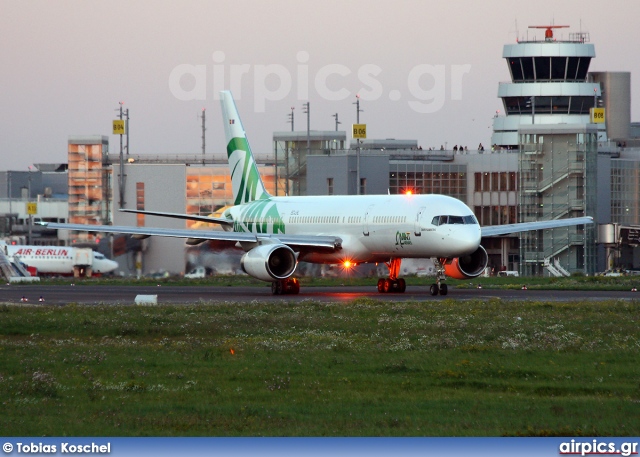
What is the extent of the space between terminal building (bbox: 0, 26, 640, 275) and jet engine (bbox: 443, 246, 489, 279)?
31789 millimetres

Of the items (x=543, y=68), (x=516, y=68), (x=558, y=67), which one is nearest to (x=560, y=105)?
(x=558, y=67)

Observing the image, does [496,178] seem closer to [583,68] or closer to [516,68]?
[516,68]

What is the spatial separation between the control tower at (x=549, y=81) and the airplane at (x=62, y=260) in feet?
195

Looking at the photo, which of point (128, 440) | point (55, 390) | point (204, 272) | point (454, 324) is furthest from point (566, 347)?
point (204, 272)

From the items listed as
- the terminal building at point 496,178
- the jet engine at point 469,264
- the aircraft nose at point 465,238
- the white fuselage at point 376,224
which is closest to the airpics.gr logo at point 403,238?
the white fuselage at point 376,224

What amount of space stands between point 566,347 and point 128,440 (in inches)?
510

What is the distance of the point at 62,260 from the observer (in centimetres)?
9544

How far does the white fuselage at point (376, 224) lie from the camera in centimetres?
4497

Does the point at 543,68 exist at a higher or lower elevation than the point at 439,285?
higher

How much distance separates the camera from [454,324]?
2947cm

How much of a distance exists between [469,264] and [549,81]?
90460 millimetres

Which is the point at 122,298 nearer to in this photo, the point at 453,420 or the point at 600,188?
the point at 453,420

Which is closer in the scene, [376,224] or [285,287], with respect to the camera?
[376,224]

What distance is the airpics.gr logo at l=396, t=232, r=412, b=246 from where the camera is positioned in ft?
151
